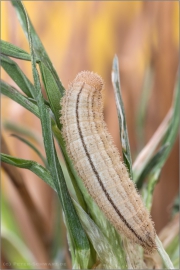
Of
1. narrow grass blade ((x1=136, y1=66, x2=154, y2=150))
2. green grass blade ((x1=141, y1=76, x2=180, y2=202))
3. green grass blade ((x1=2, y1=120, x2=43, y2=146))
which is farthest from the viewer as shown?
narrow grass blade ((x1=136, y1=66, x2=154, y2=150))

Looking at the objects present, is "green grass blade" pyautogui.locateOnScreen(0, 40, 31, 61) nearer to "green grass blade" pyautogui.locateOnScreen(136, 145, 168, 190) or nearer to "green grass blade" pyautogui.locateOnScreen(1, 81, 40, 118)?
"green grass blade" pyautogui.locateOnScreen(1, 81, 40, 118)

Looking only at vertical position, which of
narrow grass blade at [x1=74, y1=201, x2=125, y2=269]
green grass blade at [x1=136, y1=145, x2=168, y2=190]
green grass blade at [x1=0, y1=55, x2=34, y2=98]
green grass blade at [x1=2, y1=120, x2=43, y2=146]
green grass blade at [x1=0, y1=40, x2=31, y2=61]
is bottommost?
narrow grass blade at [x1=74, y1=201, x2=125, y2=269]

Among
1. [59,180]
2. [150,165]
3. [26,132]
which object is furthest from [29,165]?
[26,132]

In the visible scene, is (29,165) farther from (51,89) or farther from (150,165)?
(150,165)

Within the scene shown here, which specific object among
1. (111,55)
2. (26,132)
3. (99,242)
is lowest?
(99,242)

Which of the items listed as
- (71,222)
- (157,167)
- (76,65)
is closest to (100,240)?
(71,222)

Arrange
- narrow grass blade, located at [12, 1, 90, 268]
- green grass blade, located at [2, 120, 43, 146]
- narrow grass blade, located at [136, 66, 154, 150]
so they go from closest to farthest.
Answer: narrow grass blade, located at [12, 1, 90, 268]
green grass blade, located at [2, 120, 43, 146]
narrow grass blade, located at [136, 66, 154, 150]

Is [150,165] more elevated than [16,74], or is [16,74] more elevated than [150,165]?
[16,74]

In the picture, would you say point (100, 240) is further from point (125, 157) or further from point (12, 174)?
point (12, 174)

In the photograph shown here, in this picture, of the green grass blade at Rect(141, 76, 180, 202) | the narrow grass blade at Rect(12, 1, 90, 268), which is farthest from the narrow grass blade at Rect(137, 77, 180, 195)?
the narrow grass blade at Rect(12, 1, 90, 268)
